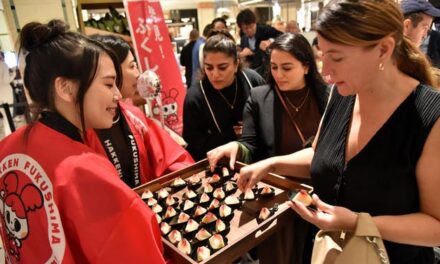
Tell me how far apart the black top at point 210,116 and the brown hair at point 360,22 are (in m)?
1.17

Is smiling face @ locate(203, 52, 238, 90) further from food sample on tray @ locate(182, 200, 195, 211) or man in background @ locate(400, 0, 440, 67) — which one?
man in background @ locate(400, 0, 440, 67)

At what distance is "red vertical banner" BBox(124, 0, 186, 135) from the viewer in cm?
278

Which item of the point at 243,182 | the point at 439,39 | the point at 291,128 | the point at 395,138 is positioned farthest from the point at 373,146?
the point at 439,39

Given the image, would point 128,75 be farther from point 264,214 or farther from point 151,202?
point 264,214

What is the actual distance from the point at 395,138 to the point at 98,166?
0.81m

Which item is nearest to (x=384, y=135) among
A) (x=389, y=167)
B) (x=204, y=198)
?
(x=389, y=167)

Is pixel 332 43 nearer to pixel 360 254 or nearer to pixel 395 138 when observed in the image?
pixel 395 138

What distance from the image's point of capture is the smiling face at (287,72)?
170 cm

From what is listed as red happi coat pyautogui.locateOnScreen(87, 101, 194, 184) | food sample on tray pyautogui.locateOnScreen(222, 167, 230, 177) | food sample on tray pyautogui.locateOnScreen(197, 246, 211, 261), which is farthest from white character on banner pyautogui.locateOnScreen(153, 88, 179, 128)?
food sample on tray pyautogui.locateOnScreen(197, 246, 211, 261)

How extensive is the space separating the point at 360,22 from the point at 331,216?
1.68 ft

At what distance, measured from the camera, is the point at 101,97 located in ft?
3.19

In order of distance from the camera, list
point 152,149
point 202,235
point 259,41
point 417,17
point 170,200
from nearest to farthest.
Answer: point 202,235 < point 170,200 < point 152,149 < point 417,17 < point 259,41

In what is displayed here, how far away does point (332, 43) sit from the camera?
0.88 metres

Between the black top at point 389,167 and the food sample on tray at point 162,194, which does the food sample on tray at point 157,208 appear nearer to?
the food sample on tray at point 162,194
